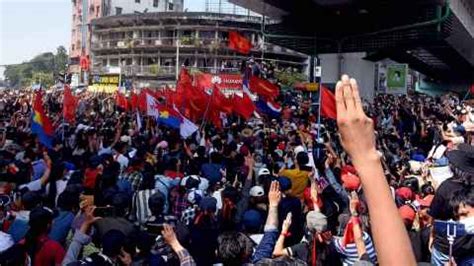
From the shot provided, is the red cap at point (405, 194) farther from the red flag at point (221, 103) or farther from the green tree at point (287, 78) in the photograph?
the green tree at point (287, 78)

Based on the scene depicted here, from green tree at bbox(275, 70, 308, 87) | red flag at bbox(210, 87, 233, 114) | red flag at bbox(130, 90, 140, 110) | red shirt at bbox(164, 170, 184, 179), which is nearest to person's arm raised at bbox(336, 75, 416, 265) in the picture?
red shirt at bbox(164, 170, 184, 179)

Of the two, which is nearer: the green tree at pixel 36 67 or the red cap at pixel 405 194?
the red cap at pixel 405 194

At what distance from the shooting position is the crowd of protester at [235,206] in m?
1.64

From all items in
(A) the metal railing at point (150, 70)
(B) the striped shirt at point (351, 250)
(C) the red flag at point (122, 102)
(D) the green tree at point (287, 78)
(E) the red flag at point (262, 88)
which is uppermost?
(A) the metal railing at point (150, 70)

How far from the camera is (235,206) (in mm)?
6082


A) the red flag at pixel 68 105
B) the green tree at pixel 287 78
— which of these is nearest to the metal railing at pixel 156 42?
the green tree at pixel 287 78

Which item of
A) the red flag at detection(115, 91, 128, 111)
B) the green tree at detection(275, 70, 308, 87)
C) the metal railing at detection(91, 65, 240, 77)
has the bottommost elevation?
the red flag at detection(115, 91, 128, 111)

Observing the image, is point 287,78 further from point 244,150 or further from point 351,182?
point 351,182

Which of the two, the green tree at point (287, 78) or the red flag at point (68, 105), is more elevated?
the green tree at point (287, 78)

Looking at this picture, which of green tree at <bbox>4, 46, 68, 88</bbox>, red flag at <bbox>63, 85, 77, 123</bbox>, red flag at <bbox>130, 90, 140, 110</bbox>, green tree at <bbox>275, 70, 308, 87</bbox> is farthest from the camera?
green tree at <bbox>4, 46, 68, 88</bbox>

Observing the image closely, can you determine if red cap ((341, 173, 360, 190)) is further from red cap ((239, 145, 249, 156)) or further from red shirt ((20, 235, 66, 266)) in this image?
red cap ((239, 145, 249, 156))

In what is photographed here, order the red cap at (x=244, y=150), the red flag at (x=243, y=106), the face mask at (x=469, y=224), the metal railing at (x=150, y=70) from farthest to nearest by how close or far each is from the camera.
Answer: the metal railing at (x=150, y=70), the red flag at (x=243, y=106), the red cap at (x=244, y=150), the face mask at (x=469, y=224)

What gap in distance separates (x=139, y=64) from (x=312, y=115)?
51.5 meters

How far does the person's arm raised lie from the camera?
154 cm
